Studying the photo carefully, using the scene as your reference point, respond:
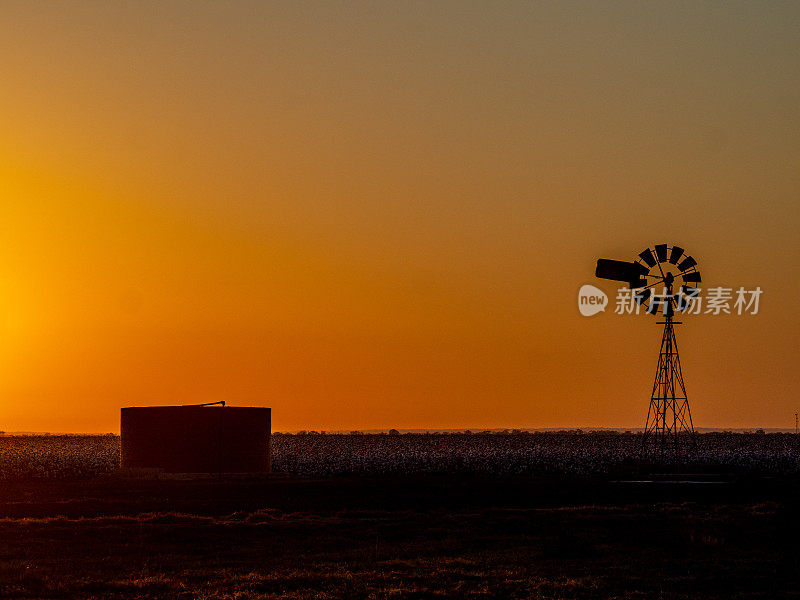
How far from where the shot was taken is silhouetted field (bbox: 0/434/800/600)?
21.6m

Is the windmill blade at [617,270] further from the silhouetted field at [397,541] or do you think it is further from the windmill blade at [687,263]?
the silhouetted field at [397,541]

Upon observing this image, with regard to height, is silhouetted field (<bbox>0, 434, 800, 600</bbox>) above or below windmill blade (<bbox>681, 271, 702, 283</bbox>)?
below

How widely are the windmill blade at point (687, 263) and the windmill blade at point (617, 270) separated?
2.45 metres

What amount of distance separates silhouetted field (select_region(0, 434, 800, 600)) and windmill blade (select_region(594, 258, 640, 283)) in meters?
11.1

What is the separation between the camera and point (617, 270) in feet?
192

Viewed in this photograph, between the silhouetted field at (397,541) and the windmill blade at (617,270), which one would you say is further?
the windmill blade at (617,270)

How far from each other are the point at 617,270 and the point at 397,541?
32361 mm

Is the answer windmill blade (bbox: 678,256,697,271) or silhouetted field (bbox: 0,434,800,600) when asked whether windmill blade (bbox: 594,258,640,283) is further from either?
silhouetted field (bbox: 0,434,800,600)

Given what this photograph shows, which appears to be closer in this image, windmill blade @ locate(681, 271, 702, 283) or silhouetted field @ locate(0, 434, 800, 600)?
silhouetted field @ locate(0, 434, 800, 600)

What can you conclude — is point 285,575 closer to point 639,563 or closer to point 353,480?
point 639,563

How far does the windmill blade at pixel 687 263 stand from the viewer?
5928cm

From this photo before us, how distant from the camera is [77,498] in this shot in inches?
1758

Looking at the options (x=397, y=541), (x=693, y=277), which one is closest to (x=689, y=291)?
(x=693, y=277)

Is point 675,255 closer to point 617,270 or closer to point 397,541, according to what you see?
point 617,270
